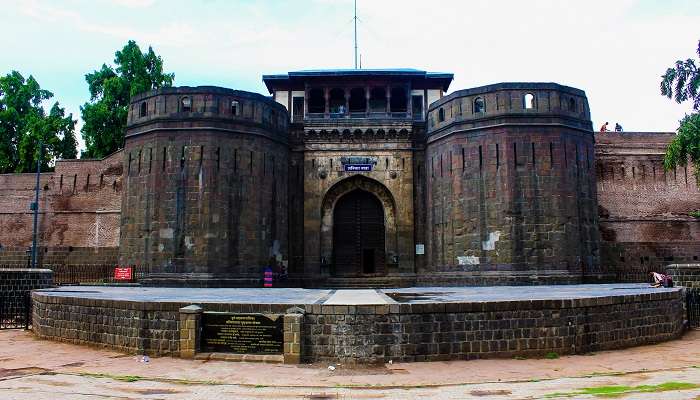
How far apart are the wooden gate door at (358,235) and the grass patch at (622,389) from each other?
20.8 m

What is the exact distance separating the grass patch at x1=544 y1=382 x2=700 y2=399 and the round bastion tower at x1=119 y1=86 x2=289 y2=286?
725 inches

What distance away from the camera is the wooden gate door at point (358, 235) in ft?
97.3

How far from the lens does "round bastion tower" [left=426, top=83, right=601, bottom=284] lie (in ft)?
80.3

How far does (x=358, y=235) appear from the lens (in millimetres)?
30016

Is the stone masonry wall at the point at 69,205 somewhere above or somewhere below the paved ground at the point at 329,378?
above

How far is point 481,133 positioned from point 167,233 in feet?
47.3

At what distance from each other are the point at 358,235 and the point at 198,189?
28.6ft

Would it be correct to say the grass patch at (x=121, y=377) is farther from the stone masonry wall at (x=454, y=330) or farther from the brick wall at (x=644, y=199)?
the brick wall at (x=644, y=199)

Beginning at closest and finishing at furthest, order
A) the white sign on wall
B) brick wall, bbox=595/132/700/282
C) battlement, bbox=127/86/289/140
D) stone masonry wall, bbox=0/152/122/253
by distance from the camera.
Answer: battlement, bbox=127/86/289/140, the white sign on wall, brick wall, bbox=595/132/700/282, stone masonry wall, bbox=0/152/122/253

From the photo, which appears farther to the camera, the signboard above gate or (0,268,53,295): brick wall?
the signboard above gate

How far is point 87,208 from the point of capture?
31.3 m

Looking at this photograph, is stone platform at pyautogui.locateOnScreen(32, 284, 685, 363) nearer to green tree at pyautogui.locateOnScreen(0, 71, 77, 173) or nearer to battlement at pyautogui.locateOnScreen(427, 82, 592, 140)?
battlement at pyautogui.locateOnScreen(427, 82, 592, 140)

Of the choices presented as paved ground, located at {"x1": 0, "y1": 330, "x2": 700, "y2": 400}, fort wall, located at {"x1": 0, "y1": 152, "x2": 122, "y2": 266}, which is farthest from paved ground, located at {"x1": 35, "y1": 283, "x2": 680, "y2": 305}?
fort wall, located at {"x1": 0, "y1": 152, "x2": 122, "y2": 266}

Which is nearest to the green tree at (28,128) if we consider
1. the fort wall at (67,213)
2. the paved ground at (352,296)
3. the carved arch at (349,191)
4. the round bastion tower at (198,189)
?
the fort wall at (67,213)
